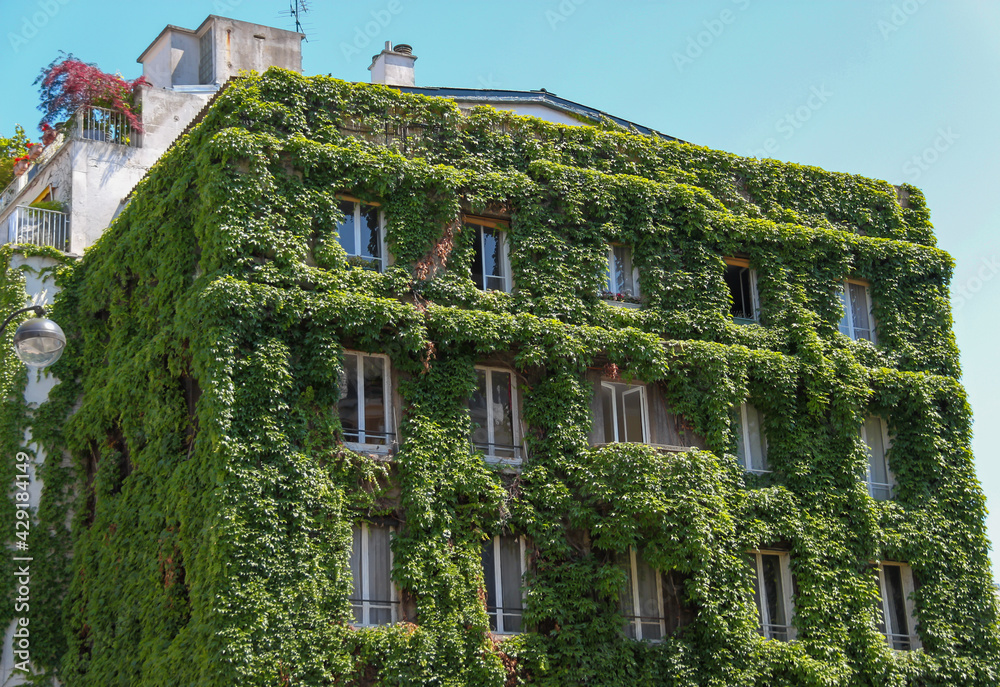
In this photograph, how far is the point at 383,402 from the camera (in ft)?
86.4

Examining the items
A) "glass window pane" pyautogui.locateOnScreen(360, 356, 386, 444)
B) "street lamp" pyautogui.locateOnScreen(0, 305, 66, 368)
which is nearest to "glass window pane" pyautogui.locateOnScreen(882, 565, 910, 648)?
"glass window pane" pyautogui.locateOnScreen(360, 356, 386, 444)

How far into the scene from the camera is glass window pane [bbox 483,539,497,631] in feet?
84.6

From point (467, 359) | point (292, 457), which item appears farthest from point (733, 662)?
point (292, 457)

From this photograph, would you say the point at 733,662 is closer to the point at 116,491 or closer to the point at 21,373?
the point at 116,491

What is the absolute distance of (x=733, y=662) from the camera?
26.9 meters

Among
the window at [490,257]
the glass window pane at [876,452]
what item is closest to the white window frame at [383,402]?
the window at [490,257]

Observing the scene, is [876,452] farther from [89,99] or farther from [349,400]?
[89,99]

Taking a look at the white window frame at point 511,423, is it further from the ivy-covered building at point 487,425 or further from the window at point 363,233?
the window at point 363,233

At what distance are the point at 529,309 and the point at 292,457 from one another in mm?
6993

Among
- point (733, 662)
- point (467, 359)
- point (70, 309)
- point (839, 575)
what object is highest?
point (70, 309)

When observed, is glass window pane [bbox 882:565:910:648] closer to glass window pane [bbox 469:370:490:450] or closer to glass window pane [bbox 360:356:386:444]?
glass window pane [bbox 469:370:490:450]

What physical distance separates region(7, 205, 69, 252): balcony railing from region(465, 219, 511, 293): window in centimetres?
1152

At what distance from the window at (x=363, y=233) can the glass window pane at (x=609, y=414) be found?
19.6 feet

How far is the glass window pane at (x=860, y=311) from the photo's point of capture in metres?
33.2
